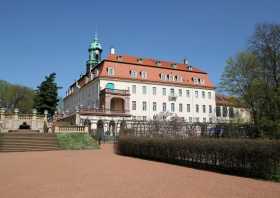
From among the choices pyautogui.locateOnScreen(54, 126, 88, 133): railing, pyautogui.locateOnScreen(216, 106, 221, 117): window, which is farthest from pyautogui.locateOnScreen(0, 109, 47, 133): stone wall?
pyautogui.locateOnScreen(216, 106, 221, 117): window

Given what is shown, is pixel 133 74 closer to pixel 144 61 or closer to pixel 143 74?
pixel 143 74

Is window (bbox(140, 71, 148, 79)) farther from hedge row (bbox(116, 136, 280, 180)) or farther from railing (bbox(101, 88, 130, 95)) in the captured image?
hedge row (bbox(116, 136, 280, 180))

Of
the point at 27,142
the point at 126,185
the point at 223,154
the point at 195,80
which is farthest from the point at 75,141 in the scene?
the point at 195,80

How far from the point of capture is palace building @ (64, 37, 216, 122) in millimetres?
54844

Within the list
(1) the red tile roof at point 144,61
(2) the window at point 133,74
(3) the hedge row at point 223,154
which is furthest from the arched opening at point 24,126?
(3) the hedge row at point 223,154

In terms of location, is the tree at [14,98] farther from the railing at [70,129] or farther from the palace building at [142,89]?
the railing at [70,129]

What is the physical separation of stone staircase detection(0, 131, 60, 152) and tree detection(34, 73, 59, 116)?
25.6 meters

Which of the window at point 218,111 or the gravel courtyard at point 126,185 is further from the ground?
the window at point 218,111

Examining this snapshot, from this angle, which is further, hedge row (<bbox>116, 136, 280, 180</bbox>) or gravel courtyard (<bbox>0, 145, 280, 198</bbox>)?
hedge row (<bbox>116, 136, 280, 180</bbox>)

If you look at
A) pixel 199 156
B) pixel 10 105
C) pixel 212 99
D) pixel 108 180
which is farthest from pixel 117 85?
pixel 108 180

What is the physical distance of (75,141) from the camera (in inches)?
1178

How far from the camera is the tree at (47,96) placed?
5497cm

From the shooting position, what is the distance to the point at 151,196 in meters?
8.25

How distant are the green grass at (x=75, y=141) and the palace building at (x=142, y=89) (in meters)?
17.8
